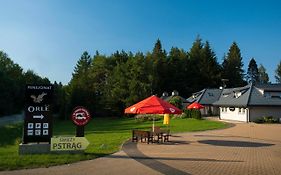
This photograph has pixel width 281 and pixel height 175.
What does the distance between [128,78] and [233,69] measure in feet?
99.3

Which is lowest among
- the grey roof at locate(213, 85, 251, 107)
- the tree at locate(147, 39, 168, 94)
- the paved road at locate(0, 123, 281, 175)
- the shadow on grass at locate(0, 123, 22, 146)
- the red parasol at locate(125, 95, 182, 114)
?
the shadow on grass at locate(0, 123, 22, 146)

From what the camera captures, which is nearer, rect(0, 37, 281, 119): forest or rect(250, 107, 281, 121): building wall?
rect(250, 107, 281, 121): building wall

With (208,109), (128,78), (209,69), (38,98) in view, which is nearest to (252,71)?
(209,69)

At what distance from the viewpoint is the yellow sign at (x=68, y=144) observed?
1494cm

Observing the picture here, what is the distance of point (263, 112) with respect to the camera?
4472 cm

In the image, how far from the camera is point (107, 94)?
79125 millimetres

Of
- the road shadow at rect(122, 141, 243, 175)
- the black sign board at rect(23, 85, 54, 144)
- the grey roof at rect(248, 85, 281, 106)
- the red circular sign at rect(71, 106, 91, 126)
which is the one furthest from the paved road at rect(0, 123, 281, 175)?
the grey roof at rect(248, 85, 281, 106)

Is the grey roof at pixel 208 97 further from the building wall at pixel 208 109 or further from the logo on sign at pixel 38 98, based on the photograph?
the logo on sign at pixel 38 98

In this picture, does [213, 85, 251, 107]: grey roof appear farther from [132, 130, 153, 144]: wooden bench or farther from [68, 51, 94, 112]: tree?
[68, 51, 94, 112]: tree

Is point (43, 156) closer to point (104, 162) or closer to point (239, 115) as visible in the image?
point (104, 162)

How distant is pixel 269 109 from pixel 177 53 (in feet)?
158

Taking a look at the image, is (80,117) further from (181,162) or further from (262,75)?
(262,75)

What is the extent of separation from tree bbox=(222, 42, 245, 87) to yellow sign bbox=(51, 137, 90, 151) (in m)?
79.4

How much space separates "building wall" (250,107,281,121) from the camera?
44375 millimetres
